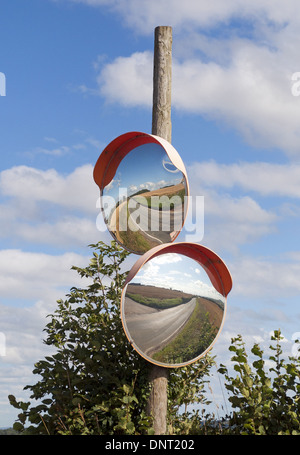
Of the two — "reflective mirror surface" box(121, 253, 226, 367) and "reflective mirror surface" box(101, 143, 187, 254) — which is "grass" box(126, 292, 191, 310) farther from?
"reflective mirror surface" box(101, 143, 187, 254)

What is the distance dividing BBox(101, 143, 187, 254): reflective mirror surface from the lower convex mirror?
1.97 ft

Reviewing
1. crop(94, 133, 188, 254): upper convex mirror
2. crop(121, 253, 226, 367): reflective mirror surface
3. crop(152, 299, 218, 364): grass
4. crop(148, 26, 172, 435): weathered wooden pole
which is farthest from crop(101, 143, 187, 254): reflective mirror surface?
crop(152, 299, 218, 364): grass

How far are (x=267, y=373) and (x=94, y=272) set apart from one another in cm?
303

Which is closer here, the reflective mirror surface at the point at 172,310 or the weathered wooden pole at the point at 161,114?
the reflective mirror surface at the point at 172,310

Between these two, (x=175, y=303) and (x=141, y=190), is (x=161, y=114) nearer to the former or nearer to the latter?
(x=141, y=190)

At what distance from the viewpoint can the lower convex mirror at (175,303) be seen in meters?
6.56

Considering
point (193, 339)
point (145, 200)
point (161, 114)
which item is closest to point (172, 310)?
point (193, 339)

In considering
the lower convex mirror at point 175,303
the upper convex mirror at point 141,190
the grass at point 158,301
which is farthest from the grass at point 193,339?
the upper convex mirror at point 141,190

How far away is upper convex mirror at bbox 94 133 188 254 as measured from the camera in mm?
7168

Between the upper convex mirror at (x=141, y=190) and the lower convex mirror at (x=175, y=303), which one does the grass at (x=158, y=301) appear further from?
the upper convex mirror at (x=141, y=190)

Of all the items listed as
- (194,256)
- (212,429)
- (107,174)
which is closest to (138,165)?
(107,174)

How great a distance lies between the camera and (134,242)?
293 inches
